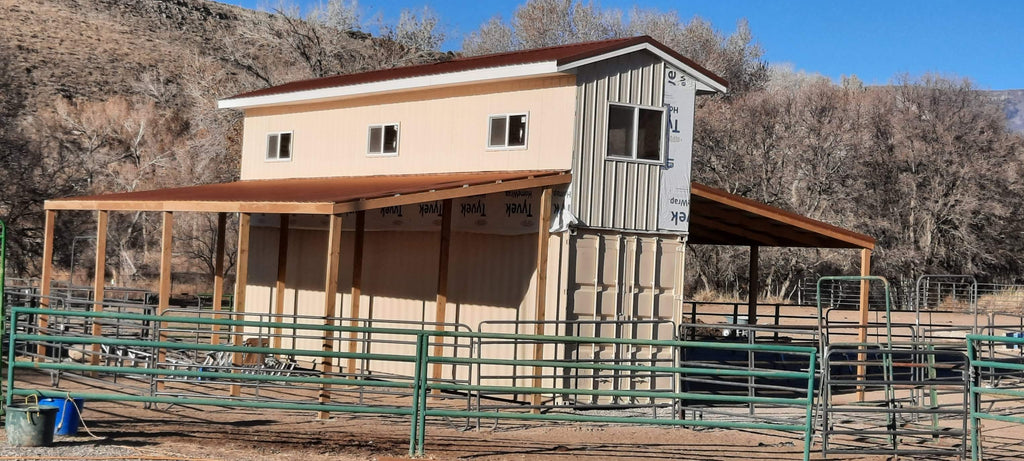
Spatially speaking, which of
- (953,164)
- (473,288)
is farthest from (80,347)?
(953,164)

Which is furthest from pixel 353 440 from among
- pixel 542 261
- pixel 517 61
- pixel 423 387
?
pixel 517 61

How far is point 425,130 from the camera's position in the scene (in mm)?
19297

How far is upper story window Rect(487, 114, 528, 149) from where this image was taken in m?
17.6

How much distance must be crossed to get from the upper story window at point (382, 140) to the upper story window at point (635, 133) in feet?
14.4

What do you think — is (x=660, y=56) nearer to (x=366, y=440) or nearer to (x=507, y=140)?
(x=507, y=140)

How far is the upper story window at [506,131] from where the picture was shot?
1759 cm

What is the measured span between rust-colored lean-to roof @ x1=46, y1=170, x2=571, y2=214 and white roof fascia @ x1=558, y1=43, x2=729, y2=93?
1592 millimetres

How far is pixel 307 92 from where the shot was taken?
71.1ft

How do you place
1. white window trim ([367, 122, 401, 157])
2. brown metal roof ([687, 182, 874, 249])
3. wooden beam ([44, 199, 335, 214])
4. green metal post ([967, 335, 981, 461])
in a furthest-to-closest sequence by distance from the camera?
white window trim ([367, 122, 401, 157])
brown metal roof ([687, 182, 874, 249])
wooden beam ([44, 199, 335, 214])
green metal post ([967, 335, 981, 461])

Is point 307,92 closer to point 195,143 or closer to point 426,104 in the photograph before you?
point 426,104

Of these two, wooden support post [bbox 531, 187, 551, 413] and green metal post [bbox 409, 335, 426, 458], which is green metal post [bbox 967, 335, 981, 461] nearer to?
green metal post [bbox 409, 335, 426, 458]

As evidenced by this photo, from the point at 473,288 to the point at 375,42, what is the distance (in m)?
26.6

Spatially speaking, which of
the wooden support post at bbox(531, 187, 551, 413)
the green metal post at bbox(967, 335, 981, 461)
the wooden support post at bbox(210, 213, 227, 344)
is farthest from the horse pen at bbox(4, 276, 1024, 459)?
the wooden support post at bbox(210, 213, 227, 344)

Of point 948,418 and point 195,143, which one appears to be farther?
point 195,143
